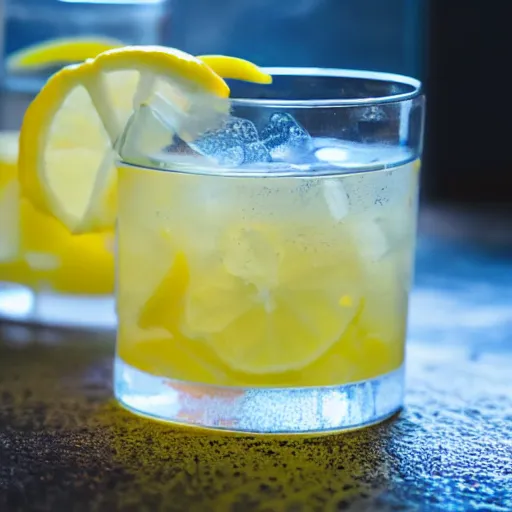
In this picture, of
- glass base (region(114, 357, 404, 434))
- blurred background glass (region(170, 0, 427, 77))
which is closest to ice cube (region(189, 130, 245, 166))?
glass base (region(114, 357, 404, 434))

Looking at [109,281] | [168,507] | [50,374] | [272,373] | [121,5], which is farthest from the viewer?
[121,5]

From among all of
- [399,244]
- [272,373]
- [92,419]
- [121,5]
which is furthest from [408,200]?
[121,5]

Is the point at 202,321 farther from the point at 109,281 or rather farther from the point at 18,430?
the point at 109,281

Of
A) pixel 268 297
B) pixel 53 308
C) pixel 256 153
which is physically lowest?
pixel 53 308

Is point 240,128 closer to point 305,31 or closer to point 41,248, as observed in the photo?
point 41,248

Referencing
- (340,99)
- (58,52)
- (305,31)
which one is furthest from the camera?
(305,31)

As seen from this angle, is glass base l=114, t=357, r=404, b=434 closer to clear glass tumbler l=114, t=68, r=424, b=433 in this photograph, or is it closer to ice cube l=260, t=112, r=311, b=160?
clear glass tumbler l=114, t=68, r=424, b=433

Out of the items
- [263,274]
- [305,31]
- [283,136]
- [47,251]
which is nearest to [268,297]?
[263,274]
